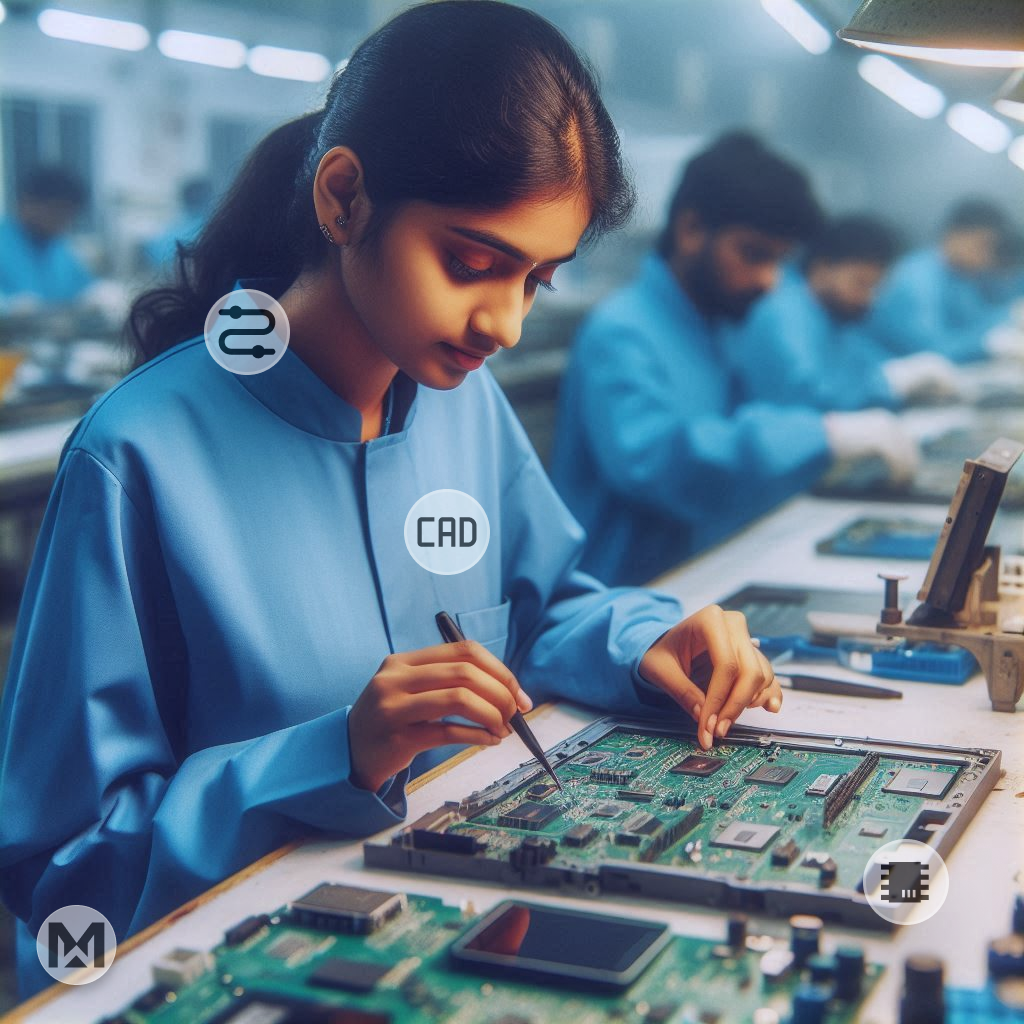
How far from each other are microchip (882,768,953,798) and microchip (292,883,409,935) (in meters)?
0.52

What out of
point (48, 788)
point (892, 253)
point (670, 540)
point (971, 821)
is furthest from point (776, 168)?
point (892, 253)

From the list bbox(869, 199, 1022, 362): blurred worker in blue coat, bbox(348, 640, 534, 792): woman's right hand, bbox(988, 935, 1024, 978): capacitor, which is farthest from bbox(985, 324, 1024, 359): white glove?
bbox(988, 935, 1024, 978): capacitor

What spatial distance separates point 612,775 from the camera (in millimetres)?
1337

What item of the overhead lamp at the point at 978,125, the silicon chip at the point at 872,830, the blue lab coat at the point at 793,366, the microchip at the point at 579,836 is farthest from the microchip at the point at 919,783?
the overhead lamp at the point at 978,125

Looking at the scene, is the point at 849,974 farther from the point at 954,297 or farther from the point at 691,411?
the point at 954,297

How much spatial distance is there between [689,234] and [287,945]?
273 centimetres

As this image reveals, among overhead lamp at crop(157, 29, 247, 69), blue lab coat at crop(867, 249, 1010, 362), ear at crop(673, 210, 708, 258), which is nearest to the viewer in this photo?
ear at crop(673, 210, 708, 258)

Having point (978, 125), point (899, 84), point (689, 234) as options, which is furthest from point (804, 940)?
point (978, 125)

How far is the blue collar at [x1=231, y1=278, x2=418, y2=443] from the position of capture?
155cm

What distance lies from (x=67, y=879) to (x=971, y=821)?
912 mm

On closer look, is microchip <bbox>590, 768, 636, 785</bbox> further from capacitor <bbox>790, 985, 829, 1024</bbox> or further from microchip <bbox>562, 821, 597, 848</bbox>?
capacitor <bbox>790, 985, 829, 1024</bbox>

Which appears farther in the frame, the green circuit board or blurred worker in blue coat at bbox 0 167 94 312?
blurred worker in blue coat at bbox 0 167 94 312

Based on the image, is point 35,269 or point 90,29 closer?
point 35,269

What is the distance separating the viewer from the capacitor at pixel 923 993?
86cm
